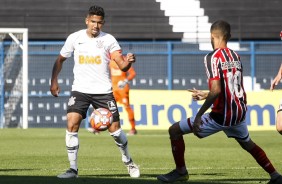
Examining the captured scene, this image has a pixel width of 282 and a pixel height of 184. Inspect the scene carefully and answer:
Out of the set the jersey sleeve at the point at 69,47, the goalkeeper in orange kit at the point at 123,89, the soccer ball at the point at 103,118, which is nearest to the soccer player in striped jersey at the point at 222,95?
the soccer ball at the point at 103,118

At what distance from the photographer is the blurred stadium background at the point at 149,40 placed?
28.5m

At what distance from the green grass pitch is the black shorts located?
2.59 feet

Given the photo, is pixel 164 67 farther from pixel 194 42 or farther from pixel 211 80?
pixel 211 80

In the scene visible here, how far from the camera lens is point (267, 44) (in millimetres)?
28891

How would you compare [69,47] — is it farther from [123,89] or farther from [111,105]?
[123,89]

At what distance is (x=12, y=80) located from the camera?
27.8 metres

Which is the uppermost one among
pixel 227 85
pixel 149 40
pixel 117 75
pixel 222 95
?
pixel 149 40

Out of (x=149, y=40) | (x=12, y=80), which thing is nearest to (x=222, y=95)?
(x=12, y=80)

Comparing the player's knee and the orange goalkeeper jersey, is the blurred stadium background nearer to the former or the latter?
the orange goalkeeper jersey

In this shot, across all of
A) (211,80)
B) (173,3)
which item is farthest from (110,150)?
(173,3)

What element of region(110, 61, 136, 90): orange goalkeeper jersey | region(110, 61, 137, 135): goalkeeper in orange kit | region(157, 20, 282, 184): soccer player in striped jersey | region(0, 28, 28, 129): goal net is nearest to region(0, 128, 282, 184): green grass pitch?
region(110, 61, 137, 135): goalkeeper in orange kit

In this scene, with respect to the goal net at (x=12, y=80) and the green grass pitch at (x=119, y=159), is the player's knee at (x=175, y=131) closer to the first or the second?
the green grass pitch at (x=119, y=159)

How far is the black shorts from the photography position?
Answer: 36.0 feet

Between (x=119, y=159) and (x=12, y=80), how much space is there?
45.0ft
